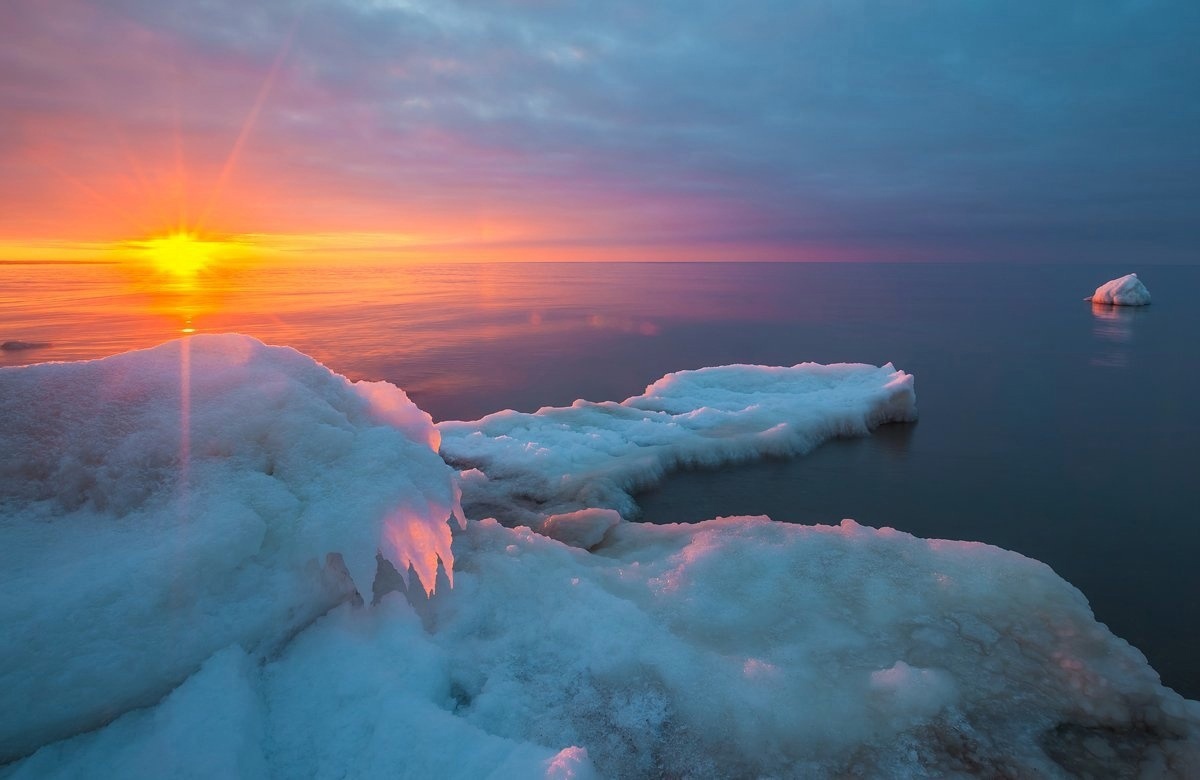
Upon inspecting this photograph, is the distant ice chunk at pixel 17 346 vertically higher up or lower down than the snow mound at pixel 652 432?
higher up

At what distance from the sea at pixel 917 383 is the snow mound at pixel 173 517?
21.4 feet

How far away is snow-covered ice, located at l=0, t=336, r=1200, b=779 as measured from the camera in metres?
4.45

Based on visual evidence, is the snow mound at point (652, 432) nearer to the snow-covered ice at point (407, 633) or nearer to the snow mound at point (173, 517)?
the snow-covered ice at point (407, 633)

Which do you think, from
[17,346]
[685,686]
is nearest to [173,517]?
[685,686]

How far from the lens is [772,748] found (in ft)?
17.1

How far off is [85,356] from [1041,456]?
3148 cm

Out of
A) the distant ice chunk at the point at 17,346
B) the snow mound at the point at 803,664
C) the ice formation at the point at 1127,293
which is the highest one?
the ice formation at the point at 1127,293

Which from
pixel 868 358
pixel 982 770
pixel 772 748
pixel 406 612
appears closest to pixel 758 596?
pixel 772 748

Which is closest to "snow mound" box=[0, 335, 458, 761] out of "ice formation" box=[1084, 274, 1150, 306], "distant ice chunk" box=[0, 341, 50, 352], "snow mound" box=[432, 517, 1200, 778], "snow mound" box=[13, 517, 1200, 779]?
"snow mound" box=[13, 517, 1200, 779]

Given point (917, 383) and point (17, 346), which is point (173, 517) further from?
point (17, 346)

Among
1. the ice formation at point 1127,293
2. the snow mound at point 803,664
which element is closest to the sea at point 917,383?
the ice formation at point 1127,293

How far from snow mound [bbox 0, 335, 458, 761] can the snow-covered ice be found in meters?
0.02

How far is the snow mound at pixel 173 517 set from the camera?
4305mm

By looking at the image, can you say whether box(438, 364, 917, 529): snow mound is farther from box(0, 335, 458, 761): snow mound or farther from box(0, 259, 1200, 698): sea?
Result: box(0, 335, 458, 761): snow mound
